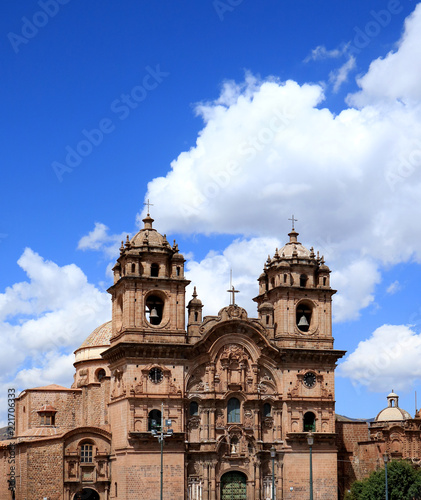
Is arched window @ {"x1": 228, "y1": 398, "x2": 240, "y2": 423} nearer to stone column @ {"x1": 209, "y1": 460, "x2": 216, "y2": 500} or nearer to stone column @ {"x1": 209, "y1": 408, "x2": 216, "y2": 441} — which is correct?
stone column @ {"x1": 209, "y1": 408, "x2": 216, "y2": 441}

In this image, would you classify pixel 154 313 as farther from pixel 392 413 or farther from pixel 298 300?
Answer: pixel 392 413

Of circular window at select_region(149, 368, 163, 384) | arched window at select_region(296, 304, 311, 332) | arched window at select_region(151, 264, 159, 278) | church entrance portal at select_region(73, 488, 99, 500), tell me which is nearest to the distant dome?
arched window at select_region(151, 264, 159, 278)

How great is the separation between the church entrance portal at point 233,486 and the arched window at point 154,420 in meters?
6.06

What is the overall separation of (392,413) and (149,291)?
34839mm

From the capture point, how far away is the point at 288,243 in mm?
72062

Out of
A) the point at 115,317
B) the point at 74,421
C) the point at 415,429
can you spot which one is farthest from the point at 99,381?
the point at 415,429

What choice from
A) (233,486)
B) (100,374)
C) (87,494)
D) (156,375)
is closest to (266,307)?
(156,375)

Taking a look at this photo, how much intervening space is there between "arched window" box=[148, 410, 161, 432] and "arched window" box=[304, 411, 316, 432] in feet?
36.5

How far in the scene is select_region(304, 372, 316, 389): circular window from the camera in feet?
222

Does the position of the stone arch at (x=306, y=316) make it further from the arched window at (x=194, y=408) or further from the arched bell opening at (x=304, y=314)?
the arched window at (x=194, y=408)

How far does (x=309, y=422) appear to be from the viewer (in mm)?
67375

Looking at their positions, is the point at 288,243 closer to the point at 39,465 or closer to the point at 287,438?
the point at 287,438

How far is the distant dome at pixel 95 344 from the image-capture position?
3029 inches

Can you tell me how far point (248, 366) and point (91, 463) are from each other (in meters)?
12.9
